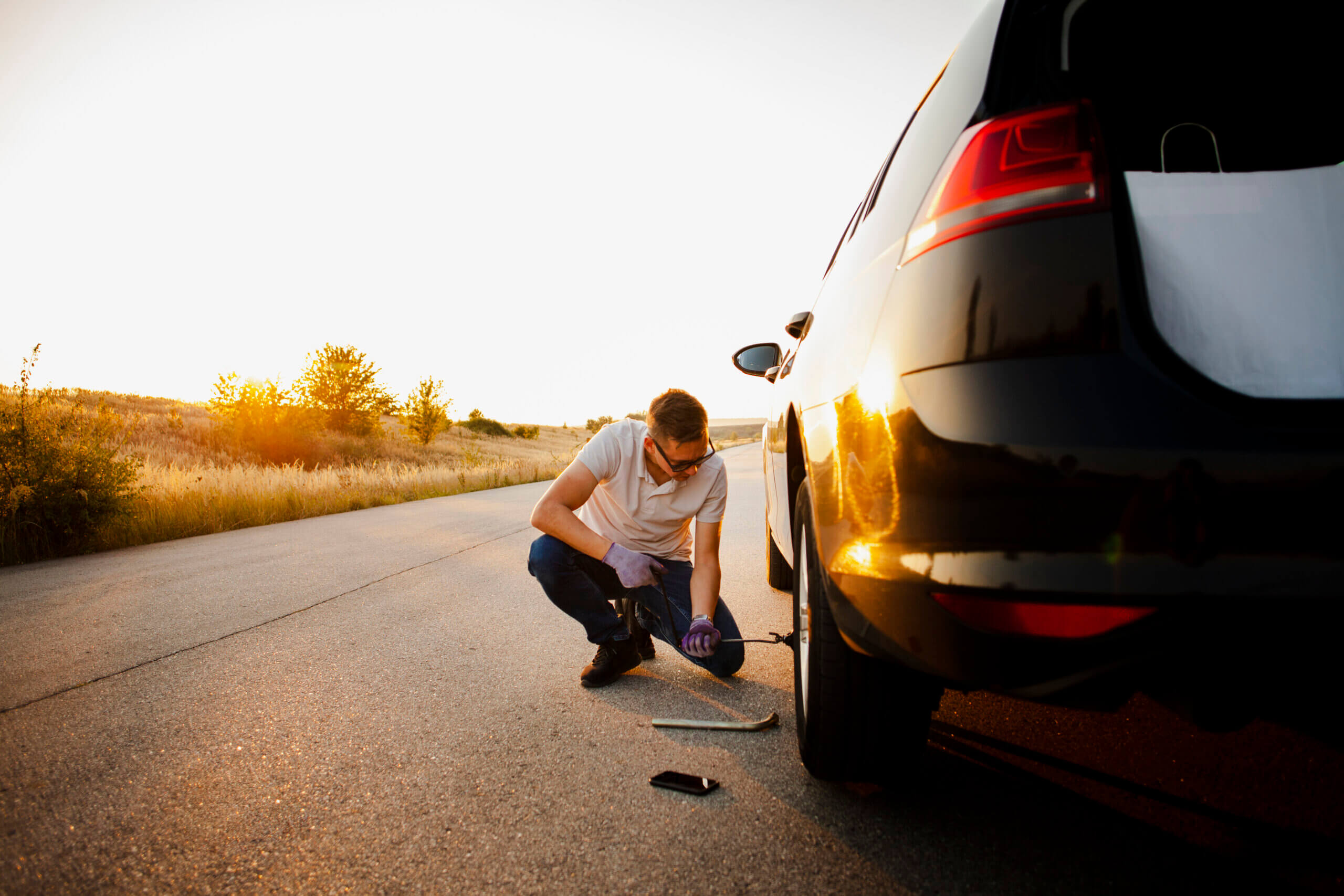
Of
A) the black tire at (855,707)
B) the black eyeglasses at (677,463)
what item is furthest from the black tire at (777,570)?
the black tire at (855,707)

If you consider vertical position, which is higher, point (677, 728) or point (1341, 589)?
point (1341, 589)

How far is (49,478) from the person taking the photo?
23.3ft

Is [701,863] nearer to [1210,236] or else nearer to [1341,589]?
[1341,589]

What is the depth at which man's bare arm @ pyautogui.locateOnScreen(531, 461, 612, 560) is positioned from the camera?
3025 mm

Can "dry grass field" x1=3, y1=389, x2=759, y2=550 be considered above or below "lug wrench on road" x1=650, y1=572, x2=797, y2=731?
above

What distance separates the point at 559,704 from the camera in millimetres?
2668

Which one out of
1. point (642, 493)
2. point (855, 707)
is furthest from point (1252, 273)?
point (642, 493)

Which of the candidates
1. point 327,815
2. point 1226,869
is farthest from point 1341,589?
point 327,815

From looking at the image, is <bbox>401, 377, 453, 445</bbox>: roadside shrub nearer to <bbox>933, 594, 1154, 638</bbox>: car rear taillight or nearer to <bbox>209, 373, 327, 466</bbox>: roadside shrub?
<bbox>209, 373, 327, 466</bbox>: roadside shrub

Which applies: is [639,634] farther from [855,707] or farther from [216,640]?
[216,640]

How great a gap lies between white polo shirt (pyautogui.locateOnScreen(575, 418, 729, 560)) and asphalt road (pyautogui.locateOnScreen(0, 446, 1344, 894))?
635mm

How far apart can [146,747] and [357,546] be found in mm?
4921

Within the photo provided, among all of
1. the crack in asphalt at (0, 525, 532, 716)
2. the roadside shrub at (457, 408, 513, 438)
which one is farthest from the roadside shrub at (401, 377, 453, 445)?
the crack in asphalt at (0, 525, 532, 716)

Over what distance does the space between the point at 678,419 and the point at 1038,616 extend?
205cm
